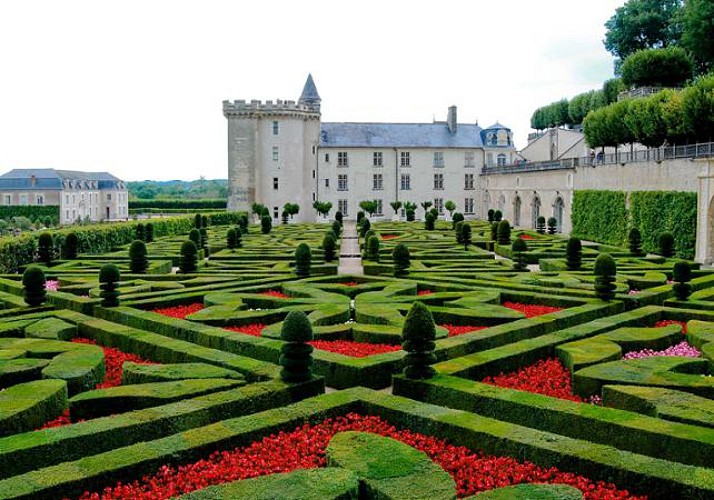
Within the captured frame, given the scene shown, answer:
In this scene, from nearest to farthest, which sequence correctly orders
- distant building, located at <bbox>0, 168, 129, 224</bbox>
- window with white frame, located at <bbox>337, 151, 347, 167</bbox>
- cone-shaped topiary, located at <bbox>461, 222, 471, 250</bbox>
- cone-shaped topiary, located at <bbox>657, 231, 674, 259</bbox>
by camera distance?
cone-shaped topiary, located at <bbox>657, 231, 674, 259</bbox> → cone-shaped topiary, located at <bbox>461, 222, 471, 250</bbox> → window with white frame, located at <bbox>337, 151, 347, 167</bbox> → distant building, located at <bbox>0, 168, 129, 224</bbox>

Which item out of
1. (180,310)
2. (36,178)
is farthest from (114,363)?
(36,178)

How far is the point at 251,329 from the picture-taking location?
1306 centimetres

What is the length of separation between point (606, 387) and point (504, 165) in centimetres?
5077

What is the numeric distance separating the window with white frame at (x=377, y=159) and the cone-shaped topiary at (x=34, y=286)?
160 feet

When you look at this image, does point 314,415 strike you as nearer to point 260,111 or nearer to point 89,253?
point 89,253

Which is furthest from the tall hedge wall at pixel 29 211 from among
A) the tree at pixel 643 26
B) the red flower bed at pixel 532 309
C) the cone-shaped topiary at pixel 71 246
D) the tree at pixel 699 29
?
the red flower bed at pixel 532 309

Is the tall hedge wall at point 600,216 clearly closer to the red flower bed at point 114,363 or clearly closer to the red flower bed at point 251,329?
the red flower bed at point 251,329

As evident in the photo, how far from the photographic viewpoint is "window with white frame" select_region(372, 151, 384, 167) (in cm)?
6212

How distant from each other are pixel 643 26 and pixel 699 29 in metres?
13.9

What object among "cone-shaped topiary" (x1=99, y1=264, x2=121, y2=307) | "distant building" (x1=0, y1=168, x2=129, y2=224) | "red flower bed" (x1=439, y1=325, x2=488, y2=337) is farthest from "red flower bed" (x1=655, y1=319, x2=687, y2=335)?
"distant building" (x1=0, y1=168, x2=129, y2=224)

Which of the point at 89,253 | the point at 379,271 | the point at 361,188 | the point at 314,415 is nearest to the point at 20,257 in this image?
the point at 89,253

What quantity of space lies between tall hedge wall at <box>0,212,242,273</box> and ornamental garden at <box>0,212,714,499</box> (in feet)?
19.7

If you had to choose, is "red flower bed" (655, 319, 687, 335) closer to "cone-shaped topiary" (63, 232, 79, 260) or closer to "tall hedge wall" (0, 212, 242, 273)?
"tall hedge wall" (0, 212, 242, 273)

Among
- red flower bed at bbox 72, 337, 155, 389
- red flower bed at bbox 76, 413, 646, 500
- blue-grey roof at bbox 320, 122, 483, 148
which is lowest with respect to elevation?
red flower bed at bbox 76, 413, 646, 500
